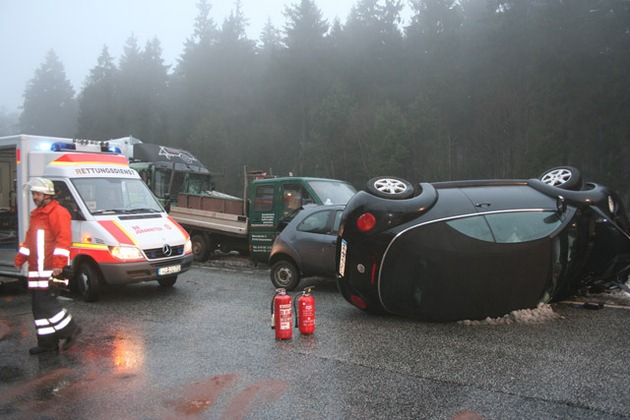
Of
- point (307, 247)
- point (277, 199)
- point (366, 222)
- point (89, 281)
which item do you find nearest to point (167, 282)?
point (89, 281)

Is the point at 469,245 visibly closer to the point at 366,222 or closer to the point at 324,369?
the point at 366,222

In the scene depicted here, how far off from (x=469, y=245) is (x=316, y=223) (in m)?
3.66

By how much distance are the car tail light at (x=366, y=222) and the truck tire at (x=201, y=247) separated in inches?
324

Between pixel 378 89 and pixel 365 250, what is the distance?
41.5 meters

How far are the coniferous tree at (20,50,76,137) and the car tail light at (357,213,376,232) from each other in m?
86.2

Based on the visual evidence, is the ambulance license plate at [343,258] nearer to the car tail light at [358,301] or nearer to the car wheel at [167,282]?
the car tail light at [358,301]

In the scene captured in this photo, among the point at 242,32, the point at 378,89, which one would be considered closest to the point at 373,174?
the point at 378,89

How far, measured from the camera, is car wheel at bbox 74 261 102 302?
8.30 m

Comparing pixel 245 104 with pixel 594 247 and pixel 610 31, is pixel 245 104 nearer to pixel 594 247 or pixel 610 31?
pixel 610 31

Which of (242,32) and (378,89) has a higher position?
(242,32)

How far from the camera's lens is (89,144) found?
9812mm

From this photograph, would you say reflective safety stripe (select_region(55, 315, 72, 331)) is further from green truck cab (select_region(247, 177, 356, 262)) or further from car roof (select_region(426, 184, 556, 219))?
green truck cab (select_region(247, 177, 356, 262))

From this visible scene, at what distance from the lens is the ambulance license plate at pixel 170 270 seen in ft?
28.0

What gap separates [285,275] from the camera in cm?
934
